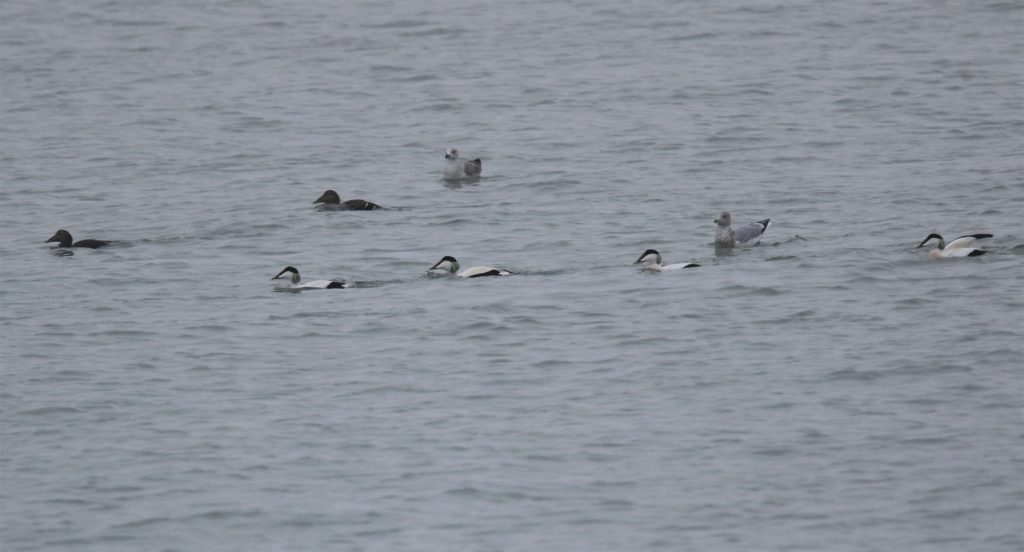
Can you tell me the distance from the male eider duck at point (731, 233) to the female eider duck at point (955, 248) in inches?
93.6

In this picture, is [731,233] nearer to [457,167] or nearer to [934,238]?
[934,238]

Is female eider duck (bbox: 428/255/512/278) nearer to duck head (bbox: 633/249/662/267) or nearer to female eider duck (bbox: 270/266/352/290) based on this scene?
female eider duck (bbox: 270/266/352/290)

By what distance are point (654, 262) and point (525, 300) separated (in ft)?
6.87

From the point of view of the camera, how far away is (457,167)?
→ 89.3 feet

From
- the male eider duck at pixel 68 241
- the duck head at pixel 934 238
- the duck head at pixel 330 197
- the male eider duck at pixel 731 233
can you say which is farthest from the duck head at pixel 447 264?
the duck head at pixel 934 238

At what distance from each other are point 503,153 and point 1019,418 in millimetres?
16846

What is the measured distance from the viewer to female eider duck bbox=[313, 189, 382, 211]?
24.7m

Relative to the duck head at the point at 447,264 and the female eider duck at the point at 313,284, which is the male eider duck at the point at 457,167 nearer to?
the duck head at the point at 447,264

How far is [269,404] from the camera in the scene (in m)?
15.3

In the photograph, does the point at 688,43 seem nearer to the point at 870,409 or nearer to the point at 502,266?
the point at 502,266

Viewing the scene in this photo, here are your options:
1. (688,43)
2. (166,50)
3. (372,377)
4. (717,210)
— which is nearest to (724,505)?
(372,377)

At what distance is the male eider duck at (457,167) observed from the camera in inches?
1072

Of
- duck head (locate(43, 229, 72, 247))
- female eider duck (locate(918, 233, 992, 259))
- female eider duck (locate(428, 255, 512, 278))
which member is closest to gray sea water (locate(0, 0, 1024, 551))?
female eider duck (locate(918, 233, 992, 259))

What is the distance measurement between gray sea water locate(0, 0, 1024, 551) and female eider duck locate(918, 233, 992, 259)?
124mm
